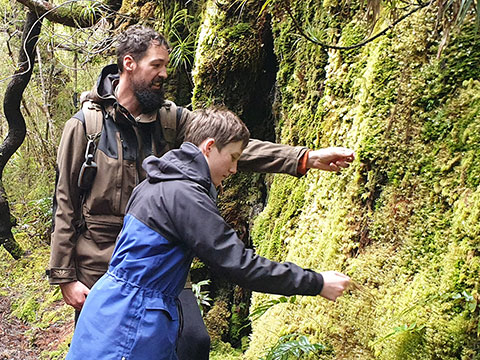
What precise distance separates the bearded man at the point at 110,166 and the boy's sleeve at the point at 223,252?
1.04m

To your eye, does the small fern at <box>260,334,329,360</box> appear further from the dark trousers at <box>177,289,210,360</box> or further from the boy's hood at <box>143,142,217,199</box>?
the boy's hood at <box>143,142,217,199</box>

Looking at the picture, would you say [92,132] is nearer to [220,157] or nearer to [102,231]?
[102,231]

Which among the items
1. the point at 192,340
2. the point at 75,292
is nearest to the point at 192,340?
the point at 192,340

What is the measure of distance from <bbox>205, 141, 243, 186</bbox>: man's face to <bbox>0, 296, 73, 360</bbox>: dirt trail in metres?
5.83

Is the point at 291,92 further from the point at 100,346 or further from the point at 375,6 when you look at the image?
the point at 100,346

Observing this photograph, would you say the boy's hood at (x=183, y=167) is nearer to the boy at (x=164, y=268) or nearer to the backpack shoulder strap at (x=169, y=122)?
the boy at (x=164, y=268)

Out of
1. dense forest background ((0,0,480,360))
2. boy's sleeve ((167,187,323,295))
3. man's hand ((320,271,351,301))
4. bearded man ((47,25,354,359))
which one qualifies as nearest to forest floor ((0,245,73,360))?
dense forest background ((0,0,480,360))

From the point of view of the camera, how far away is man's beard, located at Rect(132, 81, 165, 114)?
3203 millimetres

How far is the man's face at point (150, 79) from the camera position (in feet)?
10.5

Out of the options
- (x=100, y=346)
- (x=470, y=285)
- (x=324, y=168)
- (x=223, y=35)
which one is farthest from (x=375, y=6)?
(x=223, y=35)

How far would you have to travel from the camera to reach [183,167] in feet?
7.36

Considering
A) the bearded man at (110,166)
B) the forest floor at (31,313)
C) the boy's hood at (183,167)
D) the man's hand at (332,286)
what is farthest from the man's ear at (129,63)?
the forest floor at (31,313)

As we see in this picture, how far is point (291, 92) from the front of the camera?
4.28 m

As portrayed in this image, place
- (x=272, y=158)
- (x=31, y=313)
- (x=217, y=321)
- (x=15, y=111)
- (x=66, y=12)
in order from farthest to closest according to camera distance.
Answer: (x=15, y=111)
(x=31, y=313)
(x=66, y=12)
(x=217, y=321)
(x=272, y=158)
